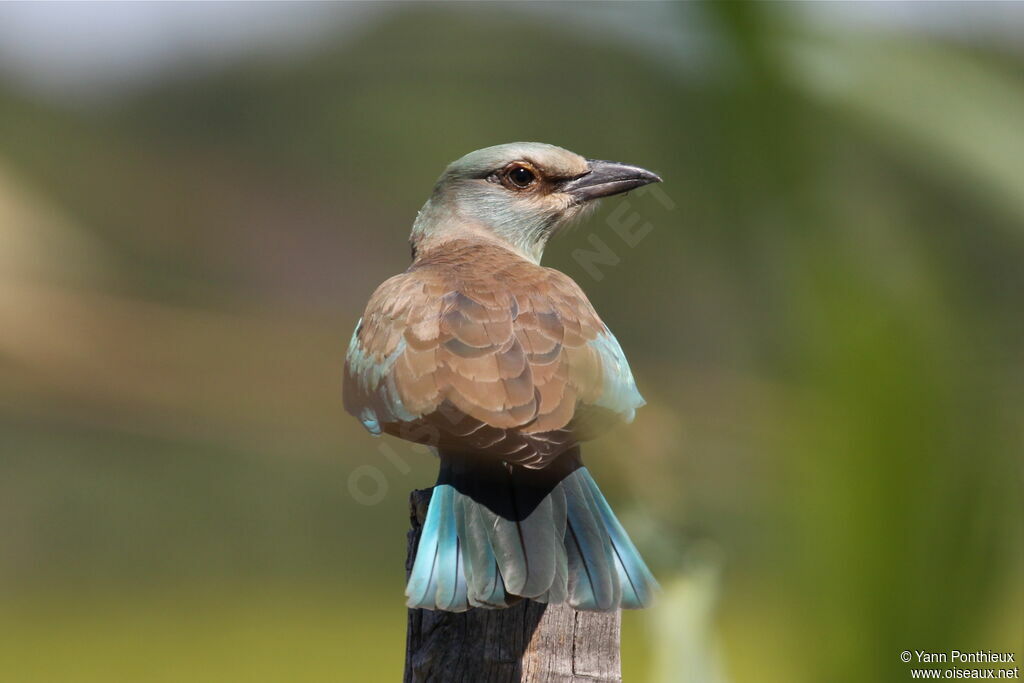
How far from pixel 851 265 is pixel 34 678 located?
46.3 ft

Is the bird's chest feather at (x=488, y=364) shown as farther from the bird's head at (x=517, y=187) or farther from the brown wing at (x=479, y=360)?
the bird's head at (x=517, y=187)

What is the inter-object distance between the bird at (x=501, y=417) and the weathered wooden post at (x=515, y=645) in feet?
0.28

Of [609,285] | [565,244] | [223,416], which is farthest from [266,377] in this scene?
[609,285]

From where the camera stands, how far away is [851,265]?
967mm

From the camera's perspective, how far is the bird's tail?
264cm

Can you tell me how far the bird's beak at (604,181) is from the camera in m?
4.55

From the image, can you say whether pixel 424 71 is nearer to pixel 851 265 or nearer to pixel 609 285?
pixel 609 285

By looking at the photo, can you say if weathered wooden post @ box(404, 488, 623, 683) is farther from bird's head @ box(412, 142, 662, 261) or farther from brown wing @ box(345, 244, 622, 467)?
bird's head @ box(412, 142, 662, 261)

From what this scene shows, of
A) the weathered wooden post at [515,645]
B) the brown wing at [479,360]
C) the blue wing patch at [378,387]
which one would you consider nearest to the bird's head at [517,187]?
the brown wing at [479,360]

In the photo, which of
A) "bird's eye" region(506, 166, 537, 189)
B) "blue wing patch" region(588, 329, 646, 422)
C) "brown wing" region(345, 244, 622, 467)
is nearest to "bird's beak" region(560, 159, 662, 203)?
"bird's eye" region(506, 166, 537, 189)

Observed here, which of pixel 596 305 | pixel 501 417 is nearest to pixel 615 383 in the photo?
pixel 501 417

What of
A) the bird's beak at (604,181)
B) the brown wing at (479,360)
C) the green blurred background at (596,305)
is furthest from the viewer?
the bird's beak at (604,181)

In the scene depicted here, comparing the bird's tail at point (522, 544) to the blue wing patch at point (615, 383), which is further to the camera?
the blue wing patch at point (615, 383)

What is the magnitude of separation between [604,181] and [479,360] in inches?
66.9
